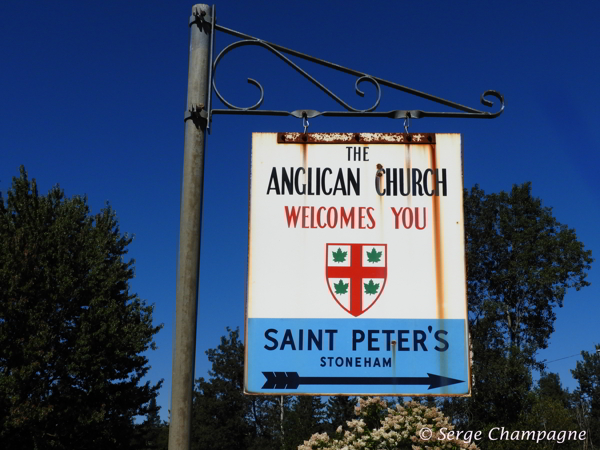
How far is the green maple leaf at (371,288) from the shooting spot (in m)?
3.74

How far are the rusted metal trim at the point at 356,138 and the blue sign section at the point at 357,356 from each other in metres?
1.09

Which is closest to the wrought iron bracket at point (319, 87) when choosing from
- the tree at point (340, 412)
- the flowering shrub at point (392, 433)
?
the flowering shrub at point (392, 433)

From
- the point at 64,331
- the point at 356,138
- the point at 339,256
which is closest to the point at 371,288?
the point at 339,256

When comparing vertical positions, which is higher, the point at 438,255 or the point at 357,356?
the point at 438,255

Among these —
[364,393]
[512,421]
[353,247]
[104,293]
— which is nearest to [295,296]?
[353,247]

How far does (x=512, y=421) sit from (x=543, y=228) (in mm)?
14508

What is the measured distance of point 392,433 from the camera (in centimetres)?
1259

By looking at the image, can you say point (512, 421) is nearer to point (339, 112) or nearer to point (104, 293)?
point (104, 293)

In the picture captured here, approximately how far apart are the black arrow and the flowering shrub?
9207 millimetres

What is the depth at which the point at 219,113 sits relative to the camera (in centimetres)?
423

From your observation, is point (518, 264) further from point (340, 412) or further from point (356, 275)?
point (356, 275)

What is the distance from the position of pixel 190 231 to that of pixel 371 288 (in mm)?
1104

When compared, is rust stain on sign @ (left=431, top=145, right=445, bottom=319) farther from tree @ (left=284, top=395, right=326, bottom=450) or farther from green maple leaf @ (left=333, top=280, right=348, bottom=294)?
tree @ (left=284, top=395, right=326, bottom=450)

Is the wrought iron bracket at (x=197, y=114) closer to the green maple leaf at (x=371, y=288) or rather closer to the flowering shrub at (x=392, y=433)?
the green maple leaf at (x=371, y=288)
